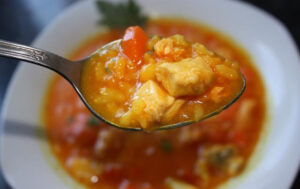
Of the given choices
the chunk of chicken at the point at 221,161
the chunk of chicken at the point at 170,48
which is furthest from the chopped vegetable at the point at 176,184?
the chunk of chicken at the point at 170,48

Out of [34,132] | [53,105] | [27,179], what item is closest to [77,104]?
[53,105]

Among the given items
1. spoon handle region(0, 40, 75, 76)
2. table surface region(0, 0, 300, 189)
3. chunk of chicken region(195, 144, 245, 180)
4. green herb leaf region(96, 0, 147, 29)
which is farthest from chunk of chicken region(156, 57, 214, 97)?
table surface region(0, 0, 300, 189)

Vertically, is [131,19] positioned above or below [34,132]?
above

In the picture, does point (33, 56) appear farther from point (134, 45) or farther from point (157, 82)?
point (157, 82)

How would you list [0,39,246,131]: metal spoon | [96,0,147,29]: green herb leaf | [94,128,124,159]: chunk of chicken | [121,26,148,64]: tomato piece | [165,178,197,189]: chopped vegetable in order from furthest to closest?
[96,0,147,29]: green herb leaf → [94,128,124,159]: chunk of chicken → [165,178,197,189]: chopped vegetable → [121,26,148,64]: tomato piece → [0,39,246,131]: metal spoon

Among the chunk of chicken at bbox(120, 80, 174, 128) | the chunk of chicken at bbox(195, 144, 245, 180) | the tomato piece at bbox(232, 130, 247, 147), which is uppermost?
the chunk of chicken at bbox(120, 80, 174, 128)

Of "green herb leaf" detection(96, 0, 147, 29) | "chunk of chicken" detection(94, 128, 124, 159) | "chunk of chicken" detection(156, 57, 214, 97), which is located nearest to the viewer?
"chunk of chicken" detection(156, 57, 214, 97)

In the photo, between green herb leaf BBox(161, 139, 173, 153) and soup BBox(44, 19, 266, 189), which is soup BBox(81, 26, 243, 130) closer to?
soup BBox(44, 19, 266, 189)

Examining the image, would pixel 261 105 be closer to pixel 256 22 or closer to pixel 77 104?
pixel 256 22
